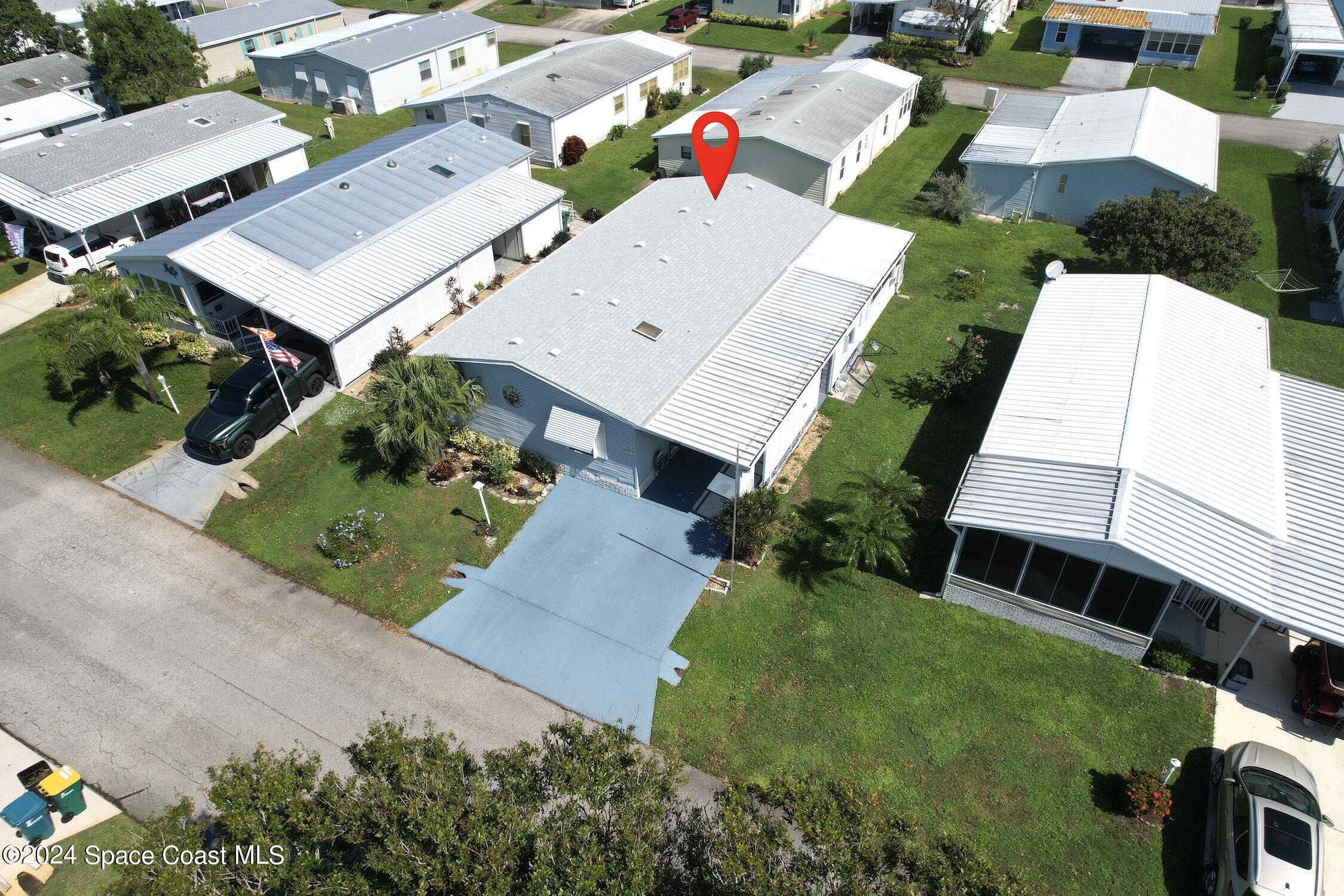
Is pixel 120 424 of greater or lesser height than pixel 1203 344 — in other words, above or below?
below

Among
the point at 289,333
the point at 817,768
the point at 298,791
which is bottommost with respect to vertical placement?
the point at 817,768

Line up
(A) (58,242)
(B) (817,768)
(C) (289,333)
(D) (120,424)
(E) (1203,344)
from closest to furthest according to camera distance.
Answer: (B) (817,768) < (E) (1203,344) < (D) (120,424) < (C) (289,333) < (A) (58,242)

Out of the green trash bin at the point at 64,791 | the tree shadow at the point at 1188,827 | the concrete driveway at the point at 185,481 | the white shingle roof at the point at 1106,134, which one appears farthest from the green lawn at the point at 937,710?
the white shingle roof at the point at 1106,134

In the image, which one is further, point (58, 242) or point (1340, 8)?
point (1340, 8)

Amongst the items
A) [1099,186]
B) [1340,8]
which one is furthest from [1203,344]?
[1340,8]

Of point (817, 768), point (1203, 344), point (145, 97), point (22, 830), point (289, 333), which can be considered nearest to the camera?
point (22, 830)

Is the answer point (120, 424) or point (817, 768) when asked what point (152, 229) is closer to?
point (120, 424)
